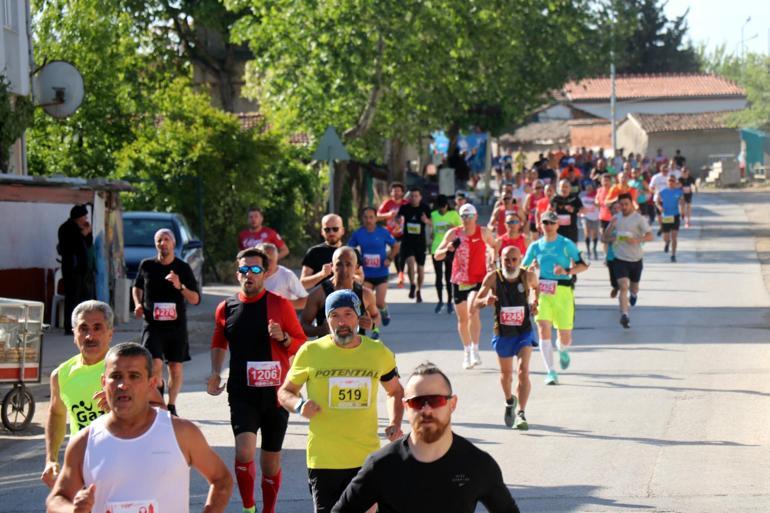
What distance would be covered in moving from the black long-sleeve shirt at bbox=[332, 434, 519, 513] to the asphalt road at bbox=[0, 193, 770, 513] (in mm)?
4343

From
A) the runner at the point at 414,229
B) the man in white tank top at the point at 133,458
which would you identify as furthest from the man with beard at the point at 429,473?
the runner at the point at 414,229

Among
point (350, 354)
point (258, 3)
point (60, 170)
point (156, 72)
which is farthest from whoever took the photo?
point (156, 72)

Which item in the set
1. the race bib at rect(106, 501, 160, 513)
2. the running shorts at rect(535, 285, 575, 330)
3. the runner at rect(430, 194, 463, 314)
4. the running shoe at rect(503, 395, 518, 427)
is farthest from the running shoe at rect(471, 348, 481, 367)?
the race bib at rect(106, 501, 160, 513)

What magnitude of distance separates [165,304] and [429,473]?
797 centimetres

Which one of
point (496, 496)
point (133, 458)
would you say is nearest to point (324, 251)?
point (133, 458)

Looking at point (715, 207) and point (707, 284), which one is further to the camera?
point (715, 207)

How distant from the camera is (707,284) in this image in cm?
2659

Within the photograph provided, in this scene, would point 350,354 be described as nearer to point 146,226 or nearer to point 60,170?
point 146,226

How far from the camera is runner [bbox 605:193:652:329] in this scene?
20438 mm

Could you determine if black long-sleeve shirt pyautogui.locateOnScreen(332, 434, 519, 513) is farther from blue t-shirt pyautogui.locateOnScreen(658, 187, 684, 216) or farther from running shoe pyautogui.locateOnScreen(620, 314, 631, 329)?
blue t-shirt pyautogui.locateOnScreen(658, 187, 684, 216)

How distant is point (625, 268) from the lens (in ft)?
67.9

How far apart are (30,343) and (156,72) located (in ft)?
85.4

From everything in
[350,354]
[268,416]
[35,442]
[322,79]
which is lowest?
[35,442]

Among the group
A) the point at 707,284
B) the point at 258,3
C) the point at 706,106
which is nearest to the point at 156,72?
the point at 258,3
